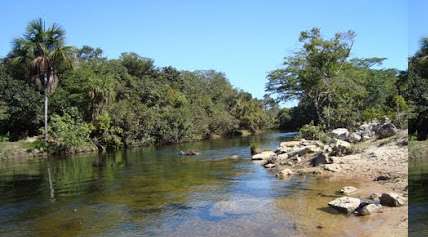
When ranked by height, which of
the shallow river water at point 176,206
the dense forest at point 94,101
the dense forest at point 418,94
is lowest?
the shallow river water at point 176,206

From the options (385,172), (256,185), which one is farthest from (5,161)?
(385,172)

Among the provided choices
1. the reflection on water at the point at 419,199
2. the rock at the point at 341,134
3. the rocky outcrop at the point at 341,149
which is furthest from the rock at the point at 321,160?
the reflection on water at the point at 419,199

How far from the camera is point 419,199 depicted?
1109 cm

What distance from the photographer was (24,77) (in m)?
45.4

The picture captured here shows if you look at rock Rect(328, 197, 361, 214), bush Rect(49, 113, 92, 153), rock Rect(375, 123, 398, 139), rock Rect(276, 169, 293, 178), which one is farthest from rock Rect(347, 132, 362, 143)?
bush Rect(49, 113, 92, 153)

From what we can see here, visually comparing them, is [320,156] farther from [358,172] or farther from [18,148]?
[18,148]

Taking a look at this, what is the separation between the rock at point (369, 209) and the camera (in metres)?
10.5

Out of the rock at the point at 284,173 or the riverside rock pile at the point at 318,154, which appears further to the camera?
the riverside rock pile at the point at 318,154

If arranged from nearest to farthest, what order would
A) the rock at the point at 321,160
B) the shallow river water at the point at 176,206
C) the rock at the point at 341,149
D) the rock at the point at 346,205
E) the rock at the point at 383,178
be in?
the shallow river water at the point at 176,206
the rock at the point at 346,205
the rock at the point at 383,178
the rock at the point at 321,160
the rock at the point at 341,149

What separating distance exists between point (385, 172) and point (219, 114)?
158 ft

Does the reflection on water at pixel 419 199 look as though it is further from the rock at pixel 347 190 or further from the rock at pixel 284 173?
the rock at pixel 284 173

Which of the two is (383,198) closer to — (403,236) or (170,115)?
(403,236)

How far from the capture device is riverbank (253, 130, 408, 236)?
9828mm

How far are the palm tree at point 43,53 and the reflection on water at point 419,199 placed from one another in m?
31.2
